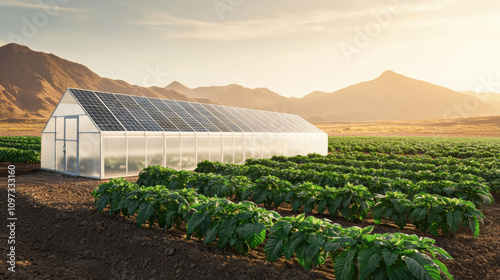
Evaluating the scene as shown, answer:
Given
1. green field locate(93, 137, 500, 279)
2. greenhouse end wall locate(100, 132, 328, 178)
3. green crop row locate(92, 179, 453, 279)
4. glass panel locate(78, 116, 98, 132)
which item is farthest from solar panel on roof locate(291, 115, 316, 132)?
green crop row locate(92, 179, 453, 279)

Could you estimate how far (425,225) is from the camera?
794 centimetres

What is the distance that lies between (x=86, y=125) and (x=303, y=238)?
16.4m

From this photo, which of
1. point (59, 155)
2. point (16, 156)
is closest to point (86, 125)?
point (59, 155)

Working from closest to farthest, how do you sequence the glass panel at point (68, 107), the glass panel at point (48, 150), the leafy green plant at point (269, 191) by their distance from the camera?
the leafy green plant at point (269, 191) → the glass panel at point (68, 107) → the glass panel at point (48, 150)

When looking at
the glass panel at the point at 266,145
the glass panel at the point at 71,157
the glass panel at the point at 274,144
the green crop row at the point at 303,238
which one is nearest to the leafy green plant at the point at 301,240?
the green crop row at the point at 303,238

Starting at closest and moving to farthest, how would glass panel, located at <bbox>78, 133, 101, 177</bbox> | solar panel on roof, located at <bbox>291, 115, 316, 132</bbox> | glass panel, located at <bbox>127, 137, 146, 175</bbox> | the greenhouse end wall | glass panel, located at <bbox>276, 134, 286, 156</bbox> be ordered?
glass panel, located at <bbox>78, 133, 101, 177</bbox>, the greenhouse end wall, glass panel, located at <bbox>127, 137, 146, 175</bbox>, glass panel, located at <bbox>276, 134, 286, 156</bbox>, solar panel on roof, located at <bbox>291, 115, 316, 132</bbox>

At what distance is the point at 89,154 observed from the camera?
1722 centimetres

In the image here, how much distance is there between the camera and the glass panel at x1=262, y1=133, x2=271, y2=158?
2606 cm

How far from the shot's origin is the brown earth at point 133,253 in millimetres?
5625

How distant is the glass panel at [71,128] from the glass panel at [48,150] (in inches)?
69.5

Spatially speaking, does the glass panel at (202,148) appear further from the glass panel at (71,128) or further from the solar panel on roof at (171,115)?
the glass panel at (71,128)

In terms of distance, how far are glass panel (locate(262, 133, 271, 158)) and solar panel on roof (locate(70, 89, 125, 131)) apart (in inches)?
465

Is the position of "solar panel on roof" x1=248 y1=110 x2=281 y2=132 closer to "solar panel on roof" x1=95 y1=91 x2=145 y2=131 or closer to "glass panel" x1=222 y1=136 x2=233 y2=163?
"glass panel" x1=222 y1=136 x2=233 y2=163

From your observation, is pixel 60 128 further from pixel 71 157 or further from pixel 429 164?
pixel 429 164
